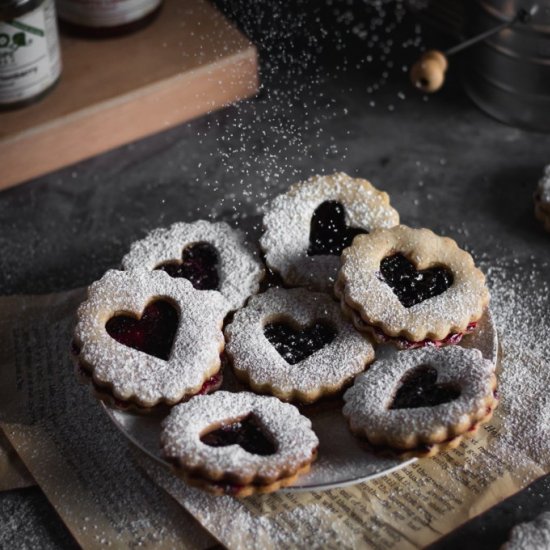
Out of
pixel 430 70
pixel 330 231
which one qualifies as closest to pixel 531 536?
pixel 330 231

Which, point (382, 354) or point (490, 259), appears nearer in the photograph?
point (382, 354)

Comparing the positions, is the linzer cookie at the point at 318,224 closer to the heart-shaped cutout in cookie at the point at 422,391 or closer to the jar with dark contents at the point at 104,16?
the heart-shaped cutout in cookie at the point at 422,391

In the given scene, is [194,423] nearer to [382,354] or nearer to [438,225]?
[382,354]

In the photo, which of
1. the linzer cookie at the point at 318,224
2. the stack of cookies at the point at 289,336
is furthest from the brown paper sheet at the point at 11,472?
the linzer cookie at the point at 318,224

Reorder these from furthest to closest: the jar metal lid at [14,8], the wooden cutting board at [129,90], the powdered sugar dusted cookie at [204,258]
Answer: the wooden cutting board at [129,90]
the jar metal lid at [14,8]
the powdered sugar dusted cookie at [204,258]

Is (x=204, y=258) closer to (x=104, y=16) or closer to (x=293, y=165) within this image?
(x=293, y=165)

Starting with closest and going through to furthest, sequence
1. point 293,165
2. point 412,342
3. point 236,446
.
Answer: point 236,446
point 412,342
point 293,165

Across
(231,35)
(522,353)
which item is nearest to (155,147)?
(231,35)
